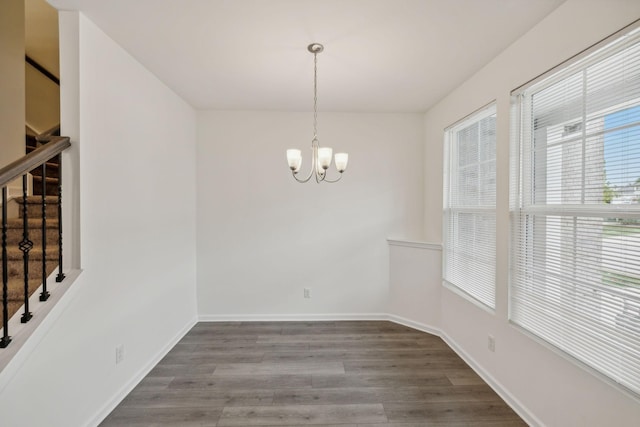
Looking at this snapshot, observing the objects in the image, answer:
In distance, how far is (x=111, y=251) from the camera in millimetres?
2086

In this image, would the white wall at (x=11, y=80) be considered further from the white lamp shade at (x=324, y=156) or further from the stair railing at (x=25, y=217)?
the white lamp shade at (x=324, y=156)

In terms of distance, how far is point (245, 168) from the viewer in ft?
12.1

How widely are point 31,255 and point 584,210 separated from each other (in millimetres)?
3405

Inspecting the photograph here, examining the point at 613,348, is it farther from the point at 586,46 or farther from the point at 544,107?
the point at 586,46

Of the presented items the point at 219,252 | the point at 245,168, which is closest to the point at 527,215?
the point at 245,168

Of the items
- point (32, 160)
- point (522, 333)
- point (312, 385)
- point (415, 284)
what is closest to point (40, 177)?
point (32, 160)

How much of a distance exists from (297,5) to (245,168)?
2.20m

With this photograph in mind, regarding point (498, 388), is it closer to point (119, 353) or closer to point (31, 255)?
point (119, 353)

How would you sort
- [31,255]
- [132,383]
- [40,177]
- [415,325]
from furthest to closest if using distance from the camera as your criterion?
[415,325] < [40,177] < [132,383] < [31,255]

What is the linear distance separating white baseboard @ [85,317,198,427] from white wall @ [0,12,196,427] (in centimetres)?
1

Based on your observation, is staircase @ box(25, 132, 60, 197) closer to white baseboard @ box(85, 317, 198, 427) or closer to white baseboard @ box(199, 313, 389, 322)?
white baseboard @ box(85, 317, 198, 427)

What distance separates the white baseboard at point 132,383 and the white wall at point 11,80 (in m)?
2.15

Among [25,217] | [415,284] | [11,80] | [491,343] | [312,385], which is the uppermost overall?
[11,80]

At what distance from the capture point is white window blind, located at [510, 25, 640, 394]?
1.41m
